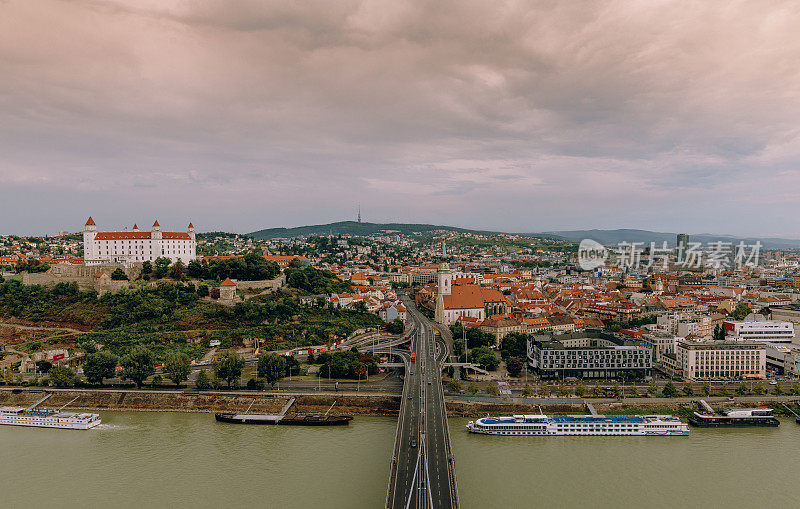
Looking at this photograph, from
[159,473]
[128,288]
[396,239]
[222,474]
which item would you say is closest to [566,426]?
[222,474]

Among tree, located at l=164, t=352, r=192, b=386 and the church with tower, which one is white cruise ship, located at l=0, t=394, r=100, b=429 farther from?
the church with tower

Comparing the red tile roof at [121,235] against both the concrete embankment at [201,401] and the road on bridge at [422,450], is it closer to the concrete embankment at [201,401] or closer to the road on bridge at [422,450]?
the concrete embankment at [201,401]

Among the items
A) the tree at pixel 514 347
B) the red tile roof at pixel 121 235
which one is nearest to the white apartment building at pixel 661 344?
the tree at pixel 514 347

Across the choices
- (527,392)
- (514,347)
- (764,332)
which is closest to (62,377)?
(527,392)

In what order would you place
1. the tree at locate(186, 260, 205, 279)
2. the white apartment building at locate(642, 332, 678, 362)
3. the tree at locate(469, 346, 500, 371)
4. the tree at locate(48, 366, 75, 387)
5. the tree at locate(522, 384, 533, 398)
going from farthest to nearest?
the tree at locate(186, 260, 205, 279)
the white apartment building at locate(642, 332, 678, 362)
the tree at locate(469, 346, 500, 371)
the tree at locate(48, 366, 75, 387)
the tree at locate(522, 384, 533, 398)

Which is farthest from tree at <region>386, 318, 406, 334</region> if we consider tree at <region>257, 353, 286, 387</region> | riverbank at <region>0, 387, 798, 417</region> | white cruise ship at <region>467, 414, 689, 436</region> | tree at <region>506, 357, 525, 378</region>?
white cruise ship at <region>467, 414, 689, 436</region>

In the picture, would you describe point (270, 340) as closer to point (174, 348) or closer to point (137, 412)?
point (174, 348)
